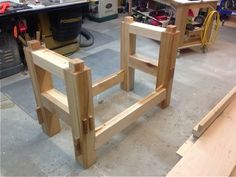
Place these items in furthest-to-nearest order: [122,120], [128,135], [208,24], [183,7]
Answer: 1. [208,24]
2. [183,7]
3. [128,135]
4. [122,120]

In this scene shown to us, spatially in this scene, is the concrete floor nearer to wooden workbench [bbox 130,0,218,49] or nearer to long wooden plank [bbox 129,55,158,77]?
long wooden plank [bbox 129,55,158,77]

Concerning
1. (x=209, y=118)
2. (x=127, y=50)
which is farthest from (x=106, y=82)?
(x=209, y=118)

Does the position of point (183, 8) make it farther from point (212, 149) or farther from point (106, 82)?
point (212, 149)

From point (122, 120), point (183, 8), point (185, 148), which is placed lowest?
point (122, 120)

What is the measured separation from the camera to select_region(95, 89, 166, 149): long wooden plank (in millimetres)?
1498

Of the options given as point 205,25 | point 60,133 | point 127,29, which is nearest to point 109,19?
point 205,25

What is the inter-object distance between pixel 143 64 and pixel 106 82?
40cm

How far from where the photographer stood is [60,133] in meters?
1.82

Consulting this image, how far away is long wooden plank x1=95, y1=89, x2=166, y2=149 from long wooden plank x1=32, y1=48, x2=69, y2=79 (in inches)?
20.2

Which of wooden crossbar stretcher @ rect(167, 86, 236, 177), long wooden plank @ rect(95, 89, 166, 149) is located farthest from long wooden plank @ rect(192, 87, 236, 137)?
long wooden plank @ rect(95, 89, 166, 149)

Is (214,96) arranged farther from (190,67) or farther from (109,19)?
(109,19)

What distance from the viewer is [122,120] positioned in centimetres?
160

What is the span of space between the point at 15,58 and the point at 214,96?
2.39 meters

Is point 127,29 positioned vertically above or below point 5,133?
above
